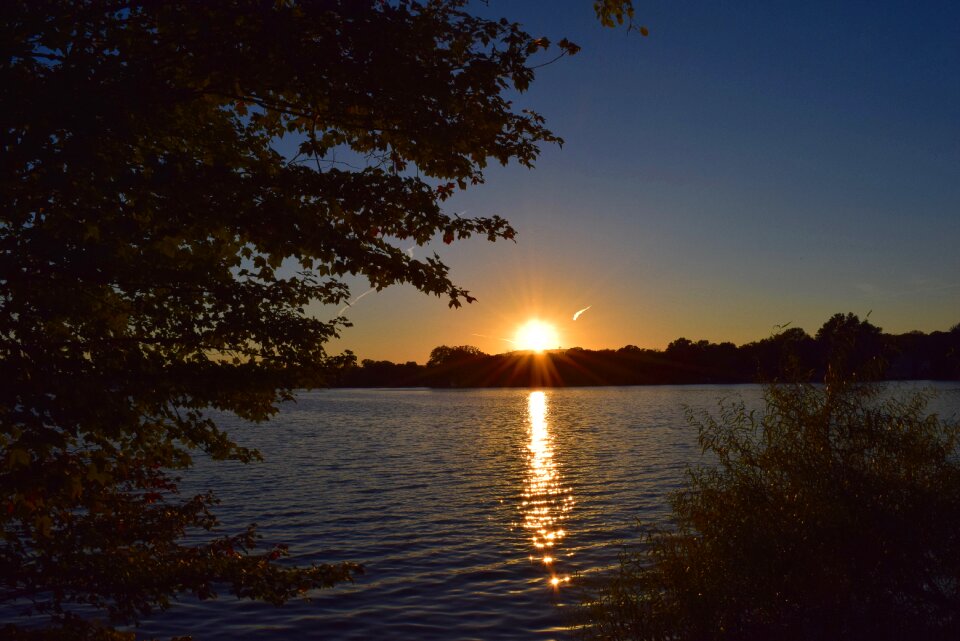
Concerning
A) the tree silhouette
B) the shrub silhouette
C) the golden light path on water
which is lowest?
the golden light path on water

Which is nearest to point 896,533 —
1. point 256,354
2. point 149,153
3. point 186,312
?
point 256,354

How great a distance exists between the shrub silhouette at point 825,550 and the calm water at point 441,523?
3.56 metres

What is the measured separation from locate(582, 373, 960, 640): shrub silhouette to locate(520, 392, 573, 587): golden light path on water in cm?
A: 630

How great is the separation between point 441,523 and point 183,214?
19.1 meters

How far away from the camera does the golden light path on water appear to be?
66.5 ft

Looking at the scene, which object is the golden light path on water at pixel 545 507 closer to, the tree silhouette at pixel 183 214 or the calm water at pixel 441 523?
the calm water at pixel 441 523

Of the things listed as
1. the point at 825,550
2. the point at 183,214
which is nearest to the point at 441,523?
the point at 825,550

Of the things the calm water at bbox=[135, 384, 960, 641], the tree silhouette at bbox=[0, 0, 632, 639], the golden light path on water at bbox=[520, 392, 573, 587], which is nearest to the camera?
the tree silhouette at bbox=[0, 0, 632, 639]

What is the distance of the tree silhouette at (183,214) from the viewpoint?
666cm

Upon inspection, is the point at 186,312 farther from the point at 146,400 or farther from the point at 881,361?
the point at 881,361

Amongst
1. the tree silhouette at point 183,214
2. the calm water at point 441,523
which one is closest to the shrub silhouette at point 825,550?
the calm water at point 441,523

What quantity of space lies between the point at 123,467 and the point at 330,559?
11.8m

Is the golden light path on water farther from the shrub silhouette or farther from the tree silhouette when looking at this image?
the tree silhouette

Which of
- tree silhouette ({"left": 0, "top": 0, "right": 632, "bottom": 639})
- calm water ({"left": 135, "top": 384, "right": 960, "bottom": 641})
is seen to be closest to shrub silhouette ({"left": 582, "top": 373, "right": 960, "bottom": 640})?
calm water ({"left": 135, "top": 384, "right": 960, "bottom": 641})
